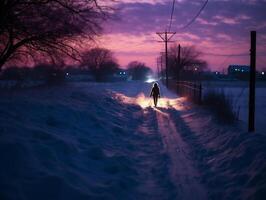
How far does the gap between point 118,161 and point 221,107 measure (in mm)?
7836

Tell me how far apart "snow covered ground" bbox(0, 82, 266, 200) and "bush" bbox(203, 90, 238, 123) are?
1305mm

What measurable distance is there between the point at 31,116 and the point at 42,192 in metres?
5.04

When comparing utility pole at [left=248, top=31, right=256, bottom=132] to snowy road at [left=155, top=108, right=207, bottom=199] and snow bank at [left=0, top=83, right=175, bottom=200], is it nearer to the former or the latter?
snowy road at [left=155, top=108, right=207, bottom=199]

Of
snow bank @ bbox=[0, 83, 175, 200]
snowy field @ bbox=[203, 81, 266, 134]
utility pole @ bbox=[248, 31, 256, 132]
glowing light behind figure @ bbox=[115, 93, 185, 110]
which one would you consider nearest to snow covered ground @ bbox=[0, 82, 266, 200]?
snow bank @ bbox=[0, 83, 175, 200]

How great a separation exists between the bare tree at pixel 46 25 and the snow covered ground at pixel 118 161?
2.91 m

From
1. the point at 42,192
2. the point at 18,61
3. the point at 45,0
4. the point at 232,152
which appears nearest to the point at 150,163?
the point at 232,152

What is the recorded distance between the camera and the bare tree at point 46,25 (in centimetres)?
1182

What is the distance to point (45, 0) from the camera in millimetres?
11820

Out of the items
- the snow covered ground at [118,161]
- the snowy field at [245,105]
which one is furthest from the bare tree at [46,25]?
the snowy field at [245,105]

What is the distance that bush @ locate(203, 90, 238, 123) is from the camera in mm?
12873

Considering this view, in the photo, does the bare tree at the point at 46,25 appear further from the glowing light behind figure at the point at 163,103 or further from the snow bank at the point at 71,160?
the glowing light behind figure at the point at 163,103

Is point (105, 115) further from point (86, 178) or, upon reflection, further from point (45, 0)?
point (86, 178)

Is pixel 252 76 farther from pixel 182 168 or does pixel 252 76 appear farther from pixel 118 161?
pixel 118 161

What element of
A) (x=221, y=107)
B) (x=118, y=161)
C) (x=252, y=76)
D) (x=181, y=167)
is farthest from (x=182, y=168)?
(x=221, y=107)
